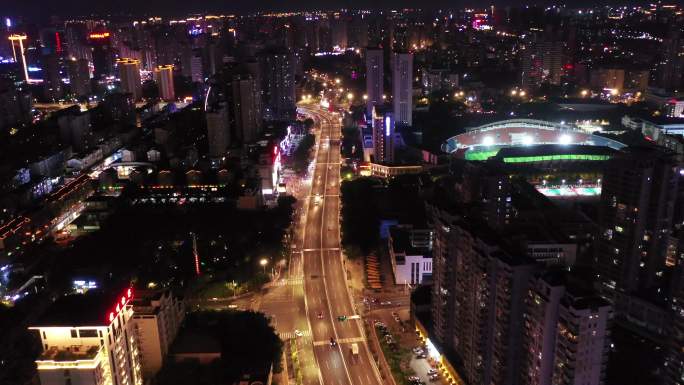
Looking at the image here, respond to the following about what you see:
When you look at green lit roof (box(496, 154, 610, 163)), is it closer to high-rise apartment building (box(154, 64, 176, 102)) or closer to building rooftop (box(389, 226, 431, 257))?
building rooftop (box(389, 226, 431, 257))

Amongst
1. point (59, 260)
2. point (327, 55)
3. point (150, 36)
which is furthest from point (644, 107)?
point (150, 36)

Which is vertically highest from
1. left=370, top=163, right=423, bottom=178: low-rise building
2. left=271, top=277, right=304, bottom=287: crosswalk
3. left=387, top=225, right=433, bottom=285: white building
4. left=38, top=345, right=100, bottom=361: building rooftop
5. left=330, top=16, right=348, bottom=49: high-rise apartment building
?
left=330, top=16, right=348, bottom=49: high-rise apartment building

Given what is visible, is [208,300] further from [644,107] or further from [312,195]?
[644,107]

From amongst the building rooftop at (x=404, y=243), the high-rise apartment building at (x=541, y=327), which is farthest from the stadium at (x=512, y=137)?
the high-rise apartment building at (x=541, y=327)

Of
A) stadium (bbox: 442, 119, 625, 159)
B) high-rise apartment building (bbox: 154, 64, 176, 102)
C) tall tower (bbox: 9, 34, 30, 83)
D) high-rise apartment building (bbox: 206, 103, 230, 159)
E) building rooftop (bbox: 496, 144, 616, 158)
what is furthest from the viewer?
tall tower (bbox: 9, 34, 30, 83)

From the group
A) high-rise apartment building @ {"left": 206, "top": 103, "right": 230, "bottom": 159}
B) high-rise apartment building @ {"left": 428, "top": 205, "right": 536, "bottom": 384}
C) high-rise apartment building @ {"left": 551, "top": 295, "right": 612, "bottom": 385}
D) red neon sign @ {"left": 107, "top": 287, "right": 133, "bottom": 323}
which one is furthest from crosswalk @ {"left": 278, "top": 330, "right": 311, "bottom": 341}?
high-rise apartment building @ {"left": 206, "top": 103, "right": 230, "bottom": 159}

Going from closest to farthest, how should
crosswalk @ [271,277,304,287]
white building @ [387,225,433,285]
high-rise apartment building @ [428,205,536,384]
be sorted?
high-rise apartment building @ [428,205,536,384] → white building @ [387,225,433,285] → crosswalk @ [271,277,304,287]

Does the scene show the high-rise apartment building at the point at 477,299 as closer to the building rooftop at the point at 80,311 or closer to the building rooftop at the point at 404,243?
the building rooftop at the point at 404,243

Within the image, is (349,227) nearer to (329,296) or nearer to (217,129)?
(329,296)
